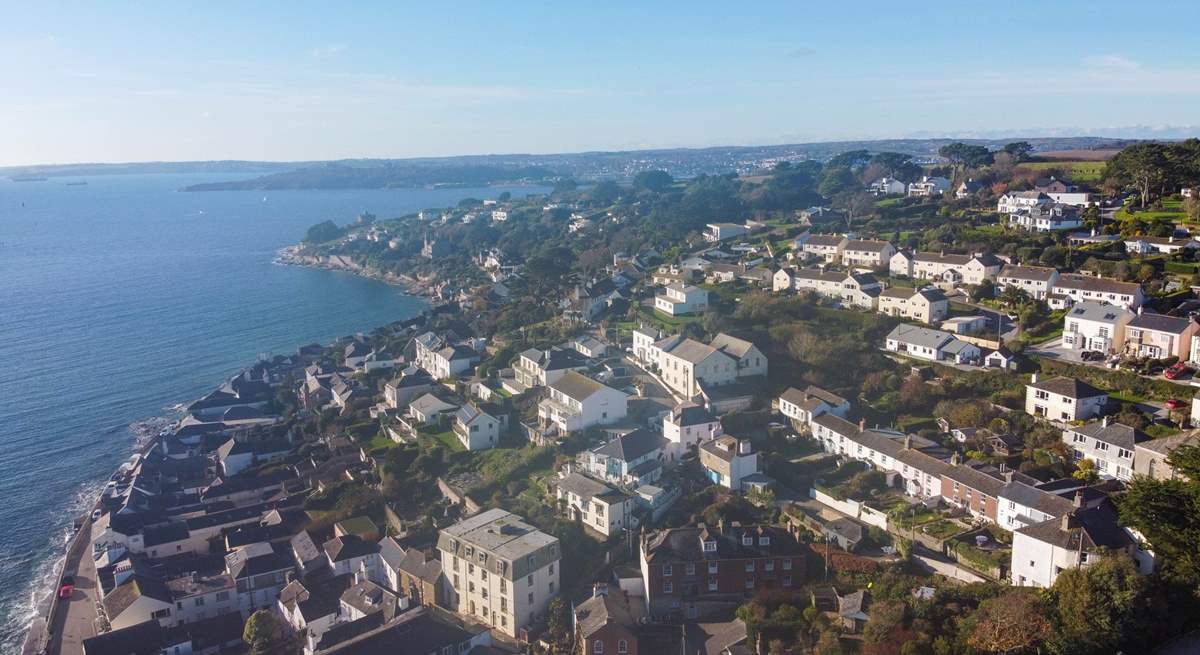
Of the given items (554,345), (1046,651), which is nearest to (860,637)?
(1046,651)

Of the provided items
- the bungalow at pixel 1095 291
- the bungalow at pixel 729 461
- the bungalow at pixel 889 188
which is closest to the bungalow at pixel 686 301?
the bungalow at pixel 729 461

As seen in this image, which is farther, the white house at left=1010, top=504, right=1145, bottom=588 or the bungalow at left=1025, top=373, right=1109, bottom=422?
the bungalow at left=1025, top=373, right=1109, bottom=422

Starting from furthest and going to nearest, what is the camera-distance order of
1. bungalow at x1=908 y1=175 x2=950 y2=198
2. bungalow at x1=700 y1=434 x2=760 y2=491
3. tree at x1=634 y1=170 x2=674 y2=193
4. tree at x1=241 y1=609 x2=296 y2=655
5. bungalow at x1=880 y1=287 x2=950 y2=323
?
tree at x1=634 y1=170 x2=674 y2=193
bungalow at x1=908 y1=175 x2=950 y2=198
bungalow at x1=880 y1=287 x2=950 y2=323
bungalow at x1=700 y1=434 x2=760 y2=491
tree at x1=241 y1=609 x2=296 y2=655

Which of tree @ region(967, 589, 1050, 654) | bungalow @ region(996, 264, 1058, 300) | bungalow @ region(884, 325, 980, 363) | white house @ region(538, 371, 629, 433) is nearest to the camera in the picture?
tree @ region(967, 589, 1050, 654)

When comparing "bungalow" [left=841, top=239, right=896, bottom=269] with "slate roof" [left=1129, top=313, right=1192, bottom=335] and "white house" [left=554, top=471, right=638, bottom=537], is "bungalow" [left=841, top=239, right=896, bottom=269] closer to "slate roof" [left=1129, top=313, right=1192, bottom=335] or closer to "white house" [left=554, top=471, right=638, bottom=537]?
"slate roof" [left=1129, top=313, right=1192, bottom=335]

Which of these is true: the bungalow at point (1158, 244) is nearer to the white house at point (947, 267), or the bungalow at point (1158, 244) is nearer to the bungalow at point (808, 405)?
the white house at point (947, 267)

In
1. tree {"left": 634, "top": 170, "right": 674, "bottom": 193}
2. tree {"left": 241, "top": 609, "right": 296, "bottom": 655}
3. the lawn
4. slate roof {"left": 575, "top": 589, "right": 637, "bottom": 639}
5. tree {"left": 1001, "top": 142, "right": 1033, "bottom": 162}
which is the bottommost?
tree {"left": 241, "top": 609, "right": 296, "bottom": 655}

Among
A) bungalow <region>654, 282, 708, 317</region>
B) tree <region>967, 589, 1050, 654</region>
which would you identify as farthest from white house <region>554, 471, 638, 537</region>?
bungalow <region>654, 282, 708, 317</region>
